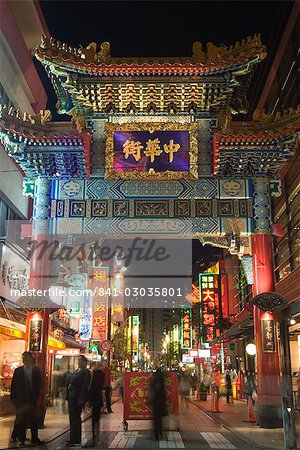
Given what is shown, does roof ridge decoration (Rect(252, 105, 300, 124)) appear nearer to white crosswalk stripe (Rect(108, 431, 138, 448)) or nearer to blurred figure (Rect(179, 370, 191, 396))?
white crosswalk stripe (Rect(108, 431, 138, 448))

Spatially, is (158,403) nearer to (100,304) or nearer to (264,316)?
(264,316)

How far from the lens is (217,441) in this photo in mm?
12383

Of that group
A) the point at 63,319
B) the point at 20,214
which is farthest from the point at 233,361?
the point at 20,214

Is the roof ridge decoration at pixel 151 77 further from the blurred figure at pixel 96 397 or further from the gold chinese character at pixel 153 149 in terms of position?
the blurred figure at pixel 96 397

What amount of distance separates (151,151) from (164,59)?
2.94m

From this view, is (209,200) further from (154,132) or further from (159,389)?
(159,389)

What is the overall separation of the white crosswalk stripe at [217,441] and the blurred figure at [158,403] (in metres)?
1.28

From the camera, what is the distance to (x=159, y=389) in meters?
12.7

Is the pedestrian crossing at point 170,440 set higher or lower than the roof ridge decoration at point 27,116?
lower

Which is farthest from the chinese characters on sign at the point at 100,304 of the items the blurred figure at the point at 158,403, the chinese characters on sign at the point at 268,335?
the blurred figure at the point at 158,403

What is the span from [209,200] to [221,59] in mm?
4414

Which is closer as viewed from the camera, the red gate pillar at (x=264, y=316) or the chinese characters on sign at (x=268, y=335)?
the red gate pillar at (x=264, y=316)

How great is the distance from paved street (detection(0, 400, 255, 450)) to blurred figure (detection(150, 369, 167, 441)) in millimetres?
290

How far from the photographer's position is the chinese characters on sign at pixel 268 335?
48.1 feet
